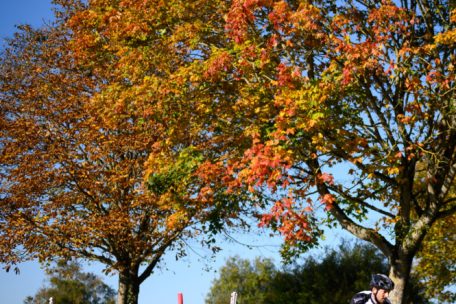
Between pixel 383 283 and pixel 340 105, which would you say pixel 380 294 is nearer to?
pixel 383 283

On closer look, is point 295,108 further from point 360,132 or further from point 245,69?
point 360,132

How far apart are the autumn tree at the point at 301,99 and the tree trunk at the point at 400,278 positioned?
3cm

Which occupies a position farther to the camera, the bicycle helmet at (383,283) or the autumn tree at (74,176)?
the autumn tree at (74,176)

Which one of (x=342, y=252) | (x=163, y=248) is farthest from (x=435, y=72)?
(x=342, y=252)

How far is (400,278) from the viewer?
18.0m

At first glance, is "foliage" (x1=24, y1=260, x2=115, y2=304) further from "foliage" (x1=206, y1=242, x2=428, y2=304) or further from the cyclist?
the cyclist

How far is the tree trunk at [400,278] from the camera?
58.7 feet

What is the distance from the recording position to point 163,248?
95.5 ft

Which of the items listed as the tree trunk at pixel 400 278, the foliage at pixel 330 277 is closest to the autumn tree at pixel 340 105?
the tree trunk at pixel 400 278

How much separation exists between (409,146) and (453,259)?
18.2 metres

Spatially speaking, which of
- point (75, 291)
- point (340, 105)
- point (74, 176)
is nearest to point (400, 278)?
point (340, 105)

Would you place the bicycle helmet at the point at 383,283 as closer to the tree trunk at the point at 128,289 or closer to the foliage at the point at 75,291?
the tree trunk at the point at 128,289

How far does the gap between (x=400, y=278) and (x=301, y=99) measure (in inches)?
248

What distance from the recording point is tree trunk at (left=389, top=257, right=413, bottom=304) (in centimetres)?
1789
